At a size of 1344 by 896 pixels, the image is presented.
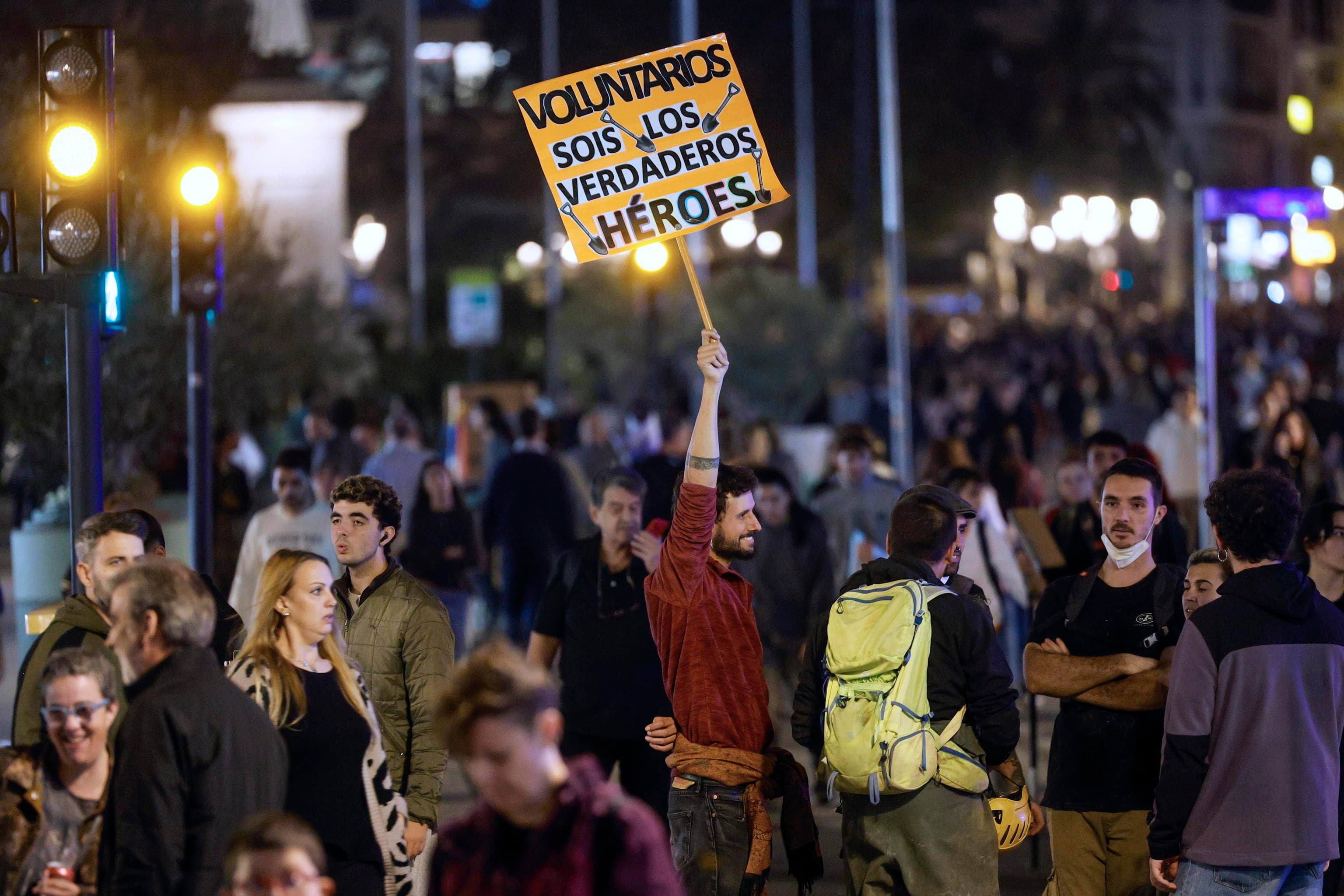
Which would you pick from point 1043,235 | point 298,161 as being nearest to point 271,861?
point 298,161

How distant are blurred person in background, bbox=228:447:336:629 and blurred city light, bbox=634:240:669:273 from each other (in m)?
7.98

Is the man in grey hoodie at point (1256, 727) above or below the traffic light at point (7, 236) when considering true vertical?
below

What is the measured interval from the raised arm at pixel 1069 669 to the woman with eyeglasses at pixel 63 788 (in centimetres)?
295

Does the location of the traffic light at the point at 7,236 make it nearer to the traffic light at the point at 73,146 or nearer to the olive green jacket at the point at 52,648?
the traffic light at the point at 73,146

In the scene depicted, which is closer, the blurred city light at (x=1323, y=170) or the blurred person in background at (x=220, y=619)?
the blurred person in background at (x=220, y=619)

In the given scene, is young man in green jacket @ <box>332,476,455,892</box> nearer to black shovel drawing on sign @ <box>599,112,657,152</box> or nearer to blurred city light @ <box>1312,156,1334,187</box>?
black shovel drawing on sign @ <box>599,112,657,152</box>

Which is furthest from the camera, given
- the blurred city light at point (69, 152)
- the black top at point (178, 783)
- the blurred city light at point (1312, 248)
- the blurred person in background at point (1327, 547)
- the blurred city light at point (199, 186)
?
the blurred city light at point (1312, 248)

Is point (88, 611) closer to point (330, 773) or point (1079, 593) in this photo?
point (330, 773)

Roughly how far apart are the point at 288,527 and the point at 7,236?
2.40 meters

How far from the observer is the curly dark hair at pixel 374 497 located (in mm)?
6230

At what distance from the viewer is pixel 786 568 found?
1029 cm

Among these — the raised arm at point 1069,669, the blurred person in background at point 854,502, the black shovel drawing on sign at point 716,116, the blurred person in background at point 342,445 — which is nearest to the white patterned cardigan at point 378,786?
the raised arm at point 1069,669

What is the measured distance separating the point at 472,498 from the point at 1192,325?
31.8m

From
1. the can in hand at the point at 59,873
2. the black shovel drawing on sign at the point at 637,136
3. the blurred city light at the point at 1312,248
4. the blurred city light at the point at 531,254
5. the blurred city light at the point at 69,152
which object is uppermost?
the blurred city light at the point at 531,254
